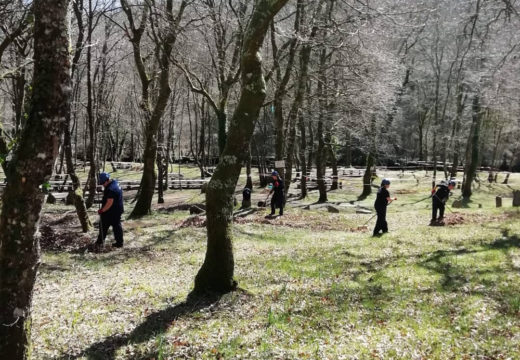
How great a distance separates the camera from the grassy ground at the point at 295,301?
6.13 metres

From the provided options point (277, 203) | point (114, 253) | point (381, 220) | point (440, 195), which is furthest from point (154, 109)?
point (440, 195)

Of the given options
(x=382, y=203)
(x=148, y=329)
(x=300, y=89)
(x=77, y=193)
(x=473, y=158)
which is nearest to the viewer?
(x=148, y=329)

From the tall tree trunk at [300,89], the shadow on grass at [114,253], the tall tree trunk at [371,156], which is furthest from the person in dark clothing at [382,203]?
the tall tree trunk at [371,156]

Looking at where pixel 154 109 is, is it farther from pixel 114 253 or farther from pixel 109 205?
pixel 114 253

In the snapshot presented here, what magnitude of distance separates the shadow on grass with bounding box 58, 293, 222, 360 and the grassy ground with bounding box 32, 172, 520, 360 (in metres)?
0.03

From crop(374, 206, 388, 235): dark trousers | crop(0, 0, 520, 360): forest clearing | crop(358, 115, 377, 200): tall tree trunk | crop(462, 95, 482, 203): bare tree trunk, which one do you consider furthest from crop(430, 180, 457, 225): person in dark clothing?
crop(462, 95, 482, 203): bare tree trunk

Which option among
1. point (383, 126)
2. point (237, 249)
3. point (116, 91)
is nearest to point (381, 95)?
point (383, 126)

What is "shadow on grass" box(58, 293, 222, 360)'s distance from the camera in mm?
5844

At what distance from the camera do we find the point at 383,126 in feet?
107

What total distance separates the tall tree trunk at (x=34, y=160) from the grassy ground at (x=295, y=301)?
1.86m

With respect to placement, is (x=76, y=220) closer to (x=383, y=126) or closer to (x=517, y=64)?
(x=517, y=64)

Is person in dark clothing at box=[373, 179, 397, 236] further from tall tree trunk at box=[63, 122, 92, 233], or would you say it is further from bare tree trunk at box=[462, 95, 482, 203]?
bare tree trunk at box=[462, 95, 482, 203]

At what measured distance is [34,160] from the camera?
4242 mm

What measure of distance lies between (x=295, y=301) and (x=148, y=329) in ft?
9.33
